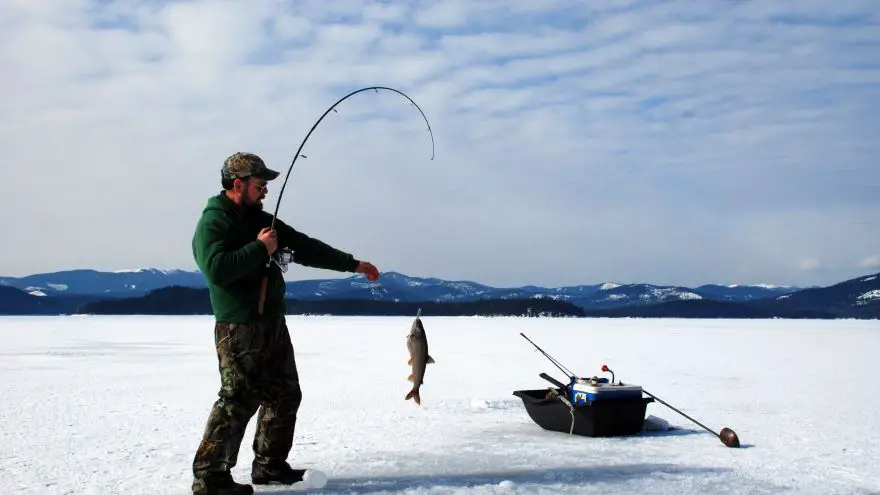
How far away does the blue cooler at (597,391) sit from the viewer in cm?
652

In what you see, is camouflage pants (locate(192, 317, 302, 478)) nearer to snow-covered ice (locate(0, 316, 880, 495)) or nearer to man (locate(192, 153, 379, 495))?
man (locate(192, 153, 379, 495))

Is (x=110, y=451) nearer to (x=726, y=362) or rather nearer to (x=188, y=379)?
(x=188, y=379)

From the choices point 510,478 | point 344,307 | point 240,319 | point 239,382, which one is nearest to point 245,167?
point 240,319

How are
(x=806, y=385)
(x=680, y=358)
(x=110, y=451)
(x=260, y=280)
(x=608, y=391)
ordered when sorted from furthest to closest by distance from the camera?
(x=680, y=358) < (x=806, y=385) < (x=608, y=391) < (x=110, y=451) < (x=260, y=280)

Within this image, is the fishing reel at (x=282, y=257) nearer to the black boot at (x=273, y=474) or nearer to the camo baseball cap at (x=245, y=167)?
the camo baseball cap at (x=245, y=167)

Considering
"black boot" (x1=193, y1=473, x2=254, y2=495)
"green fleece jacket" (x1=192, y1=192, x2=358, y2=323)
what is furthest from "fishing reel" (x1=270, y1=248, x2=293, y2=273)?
"black boot" (x1=193, y1=473, x2=254, y2=495)

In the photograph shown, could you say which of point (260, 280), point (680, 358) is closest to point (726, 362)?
point (680, 358)

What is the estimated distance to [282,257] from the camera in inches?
169

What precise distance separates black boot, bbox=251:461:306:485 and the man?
10.4 inches

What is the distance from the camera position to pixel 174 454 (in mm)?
5930

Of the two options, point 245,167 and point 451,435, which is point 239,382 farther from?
point 451,435

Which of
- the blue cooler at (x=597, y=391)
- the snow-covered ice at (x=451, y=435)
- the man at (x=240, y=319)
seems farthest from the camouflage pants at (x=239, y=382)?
the blue cooler at (x=597, y=391)

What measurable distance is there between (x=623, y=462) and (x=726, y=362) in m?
12.4

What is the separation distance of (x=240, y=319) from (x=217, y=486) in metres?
0.89
